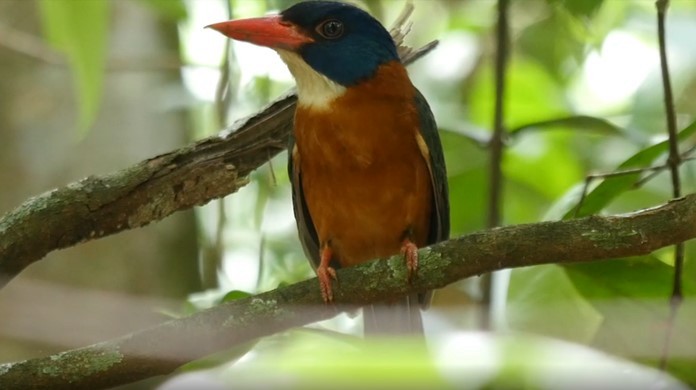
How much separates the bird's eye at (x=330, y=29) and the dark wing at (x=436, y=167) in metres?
0.27

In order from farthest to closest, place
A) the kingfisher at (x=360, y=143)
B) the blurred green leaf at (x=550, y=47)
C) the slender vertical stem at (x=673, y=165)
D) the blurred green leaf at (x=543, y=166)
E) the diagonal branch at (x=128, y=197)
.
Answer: the blurred green leaf at (x=550, y=47) < the blurred green leaf at (x=543, y=166) < the kingfisher at (x=360, y=143) < the diagonal branch at (x=128, y=197) < the slender vertical stem at (x=673, y=165)

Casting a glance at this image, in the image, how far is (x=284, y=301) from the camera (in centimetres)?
165

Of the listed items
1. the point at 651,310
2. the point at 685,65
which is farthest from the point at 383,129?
the point at 685,65

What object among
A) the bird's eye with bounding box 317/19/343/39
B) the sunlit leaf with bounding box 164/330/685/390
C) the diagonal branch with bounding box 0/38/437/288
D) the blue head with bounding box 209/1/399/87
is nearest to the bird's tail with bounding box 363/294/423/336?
the diagonal branch with bounding box 0/38/437/288

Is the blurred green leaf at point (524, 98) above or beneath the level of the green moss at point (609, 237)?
above

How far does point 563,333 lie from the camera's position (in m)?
1.77

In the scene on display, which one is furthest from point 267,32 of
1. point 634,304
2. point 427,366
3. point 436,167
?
point 427,366

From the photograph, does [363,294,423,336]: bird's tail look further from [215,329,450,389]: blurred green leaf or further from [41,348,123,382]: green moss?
[215,329,450,389]: blurred green leaf

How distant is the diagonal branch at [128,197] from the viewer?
1713 millimetres

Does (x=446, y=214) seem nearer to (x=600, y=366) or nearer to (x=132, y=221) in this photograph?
(x=132, y=221)

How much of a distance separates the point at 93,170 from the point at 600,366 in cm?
249

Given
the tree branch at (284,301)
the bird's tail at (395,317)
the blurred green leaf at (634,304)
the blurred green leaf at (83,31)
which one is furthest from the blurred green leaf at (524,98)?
the blurred green leaf at (83,31)

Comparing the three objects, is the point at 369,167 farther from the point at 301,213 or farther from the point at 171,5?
the point at 171,5

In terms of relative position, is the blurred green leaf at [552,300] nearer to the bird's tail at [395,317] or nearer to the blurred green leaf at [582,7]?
the bird's tail at [395,317]
